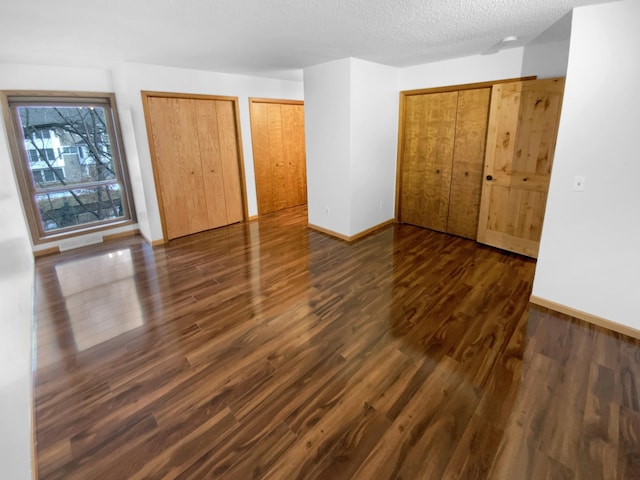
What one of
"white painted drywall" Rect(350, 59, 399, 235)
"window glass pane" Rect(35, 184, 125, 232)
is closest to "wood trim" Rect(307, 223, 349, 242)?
"white painted drywall" Rect(350, 59, 399, 235)

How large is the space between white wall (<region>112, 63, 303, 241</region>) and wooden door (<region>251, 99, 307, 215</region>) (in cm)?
18

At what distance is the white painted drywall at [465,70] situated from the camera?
3.53m

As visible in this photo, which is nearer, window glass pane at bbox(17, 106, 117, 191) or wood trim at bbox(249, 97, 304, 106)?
window glass pane at bbox(17, 106, 117, 191)

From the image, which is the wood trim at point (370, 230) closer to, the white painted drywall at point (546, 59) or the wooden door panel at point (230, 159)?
the wooden door panel at point (230, 159)

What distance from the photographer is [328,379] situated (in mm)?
2014

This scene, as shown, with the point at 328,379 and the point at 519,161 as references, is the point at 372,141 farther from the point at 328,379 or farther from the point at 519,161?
the point at 328,379

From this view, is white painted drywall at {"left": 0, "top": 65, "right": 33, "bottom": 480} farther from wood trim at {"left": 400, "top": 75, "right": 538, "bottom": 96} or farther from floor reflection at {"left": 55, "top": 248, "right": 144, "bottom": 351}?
wood trim at {"left": 400, "top": 75, "right": 538, "bottom": 96}

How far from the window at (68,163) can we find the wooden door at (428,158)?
4.21 metres

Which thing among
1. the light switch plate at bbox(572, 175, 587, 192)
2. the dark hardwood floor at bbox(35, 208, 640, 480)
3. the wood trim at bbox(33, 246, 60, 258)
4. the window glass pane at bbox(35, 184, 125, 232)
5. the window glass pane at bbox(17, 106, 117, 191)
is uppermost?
Answer: the window glass pane at bbox(17, 106, 117, 191)

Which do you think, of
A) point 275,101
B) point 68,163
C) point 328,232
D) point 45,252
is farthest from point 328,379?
point 275,101

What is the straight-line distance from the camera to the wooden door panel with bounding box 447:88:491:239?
12.9ft

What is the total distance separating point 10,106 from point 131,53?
1.77 meters

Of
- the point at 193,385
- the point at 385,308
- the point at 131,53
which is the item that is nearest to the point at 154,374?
the point at 193,385

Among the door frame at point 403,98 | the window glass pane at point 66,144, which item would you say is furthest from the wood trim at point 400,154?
the window glass pane at point 66,144
